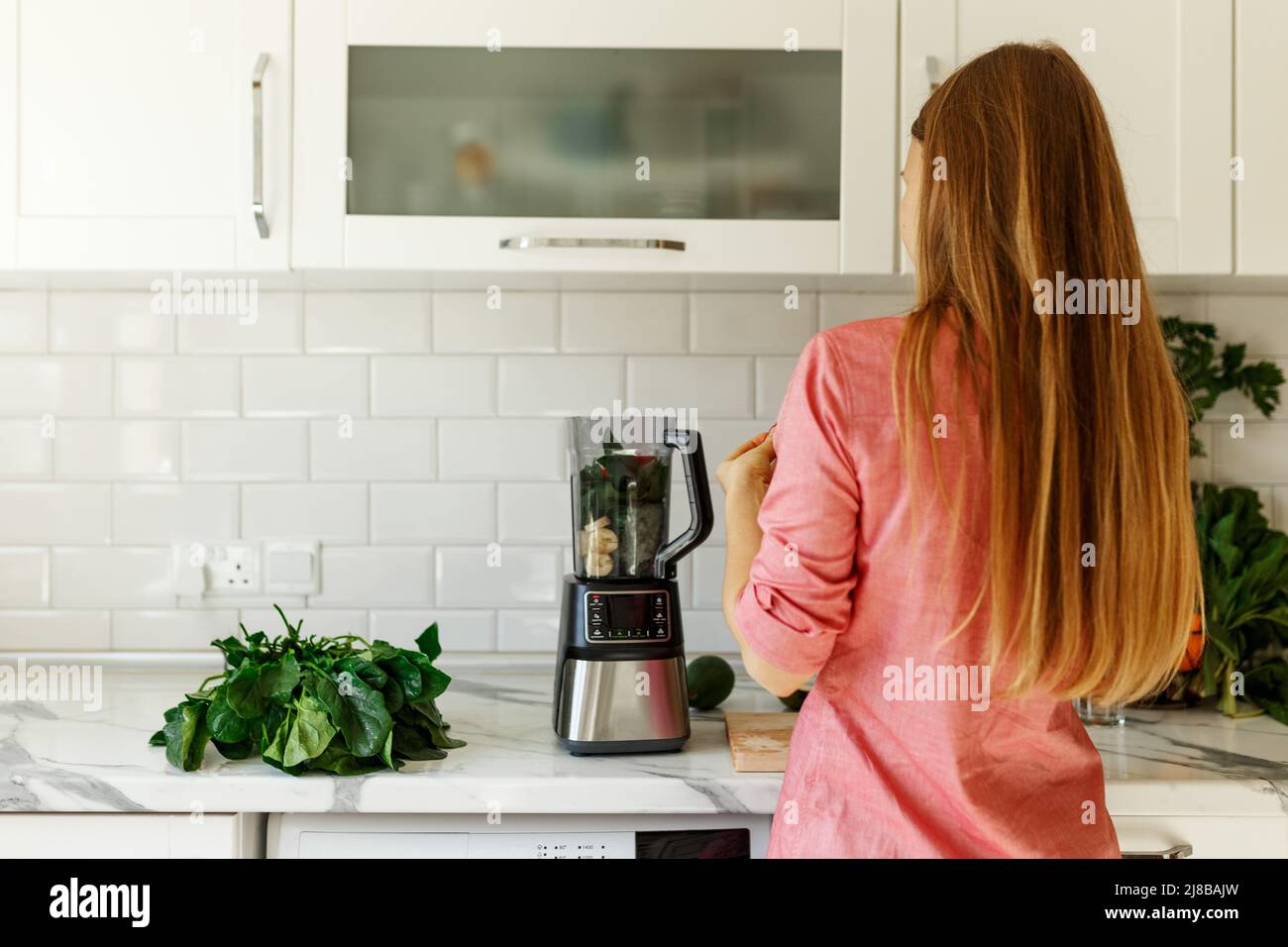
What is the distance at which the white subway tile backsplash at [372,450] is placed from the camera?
1.88m

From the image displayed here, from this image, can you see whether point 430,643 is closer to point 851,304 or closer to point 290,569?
point 290,569

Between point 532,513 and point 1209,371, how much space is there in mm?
1100

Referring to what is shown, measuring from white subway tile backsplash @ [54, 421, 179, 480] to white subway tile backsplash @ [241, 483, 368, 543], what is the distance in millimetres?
148

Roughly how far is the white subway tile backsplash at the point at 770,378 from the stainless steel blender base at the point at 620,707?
63 centimetres

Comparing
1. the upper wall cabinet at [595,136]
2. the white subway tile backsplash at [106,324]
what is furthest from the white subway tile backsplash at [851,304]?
the white subway tile backsplash at [106,324]

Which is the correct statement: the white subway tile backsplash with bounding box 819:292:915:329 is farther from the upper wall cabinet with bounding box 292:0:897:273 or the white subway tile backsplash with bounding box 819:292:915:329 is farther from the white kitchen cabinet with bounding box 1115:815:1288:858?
the white kitchen cabinet with bounding box 1115:815:1288:858

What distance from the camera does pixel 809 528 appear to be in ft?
3.32

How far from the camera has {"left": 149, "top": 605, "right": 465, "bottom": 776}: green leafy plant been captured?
1282 mm

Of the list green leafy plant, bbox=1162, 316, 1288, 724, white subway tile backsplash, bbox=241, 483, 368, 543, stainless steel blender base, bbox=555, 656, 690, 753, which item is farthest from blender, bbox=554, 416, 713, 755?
green leafy plant, bbox=1162, 316, 1288, 724

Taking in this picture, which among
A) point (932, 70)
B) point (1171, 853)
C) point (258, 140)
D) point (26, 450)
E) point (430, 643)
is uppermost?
point (932, 70)

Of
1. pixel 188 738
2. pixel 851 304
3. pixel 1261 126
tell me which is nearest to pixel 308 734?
pixel 188 738
